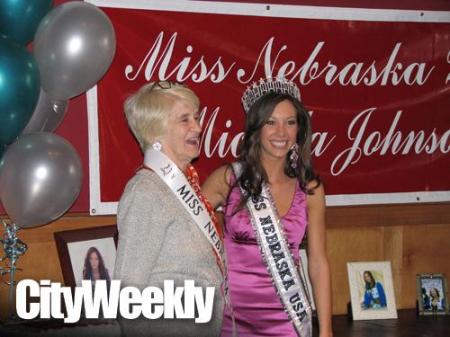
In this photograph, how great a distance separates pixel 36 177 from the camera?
2789mm

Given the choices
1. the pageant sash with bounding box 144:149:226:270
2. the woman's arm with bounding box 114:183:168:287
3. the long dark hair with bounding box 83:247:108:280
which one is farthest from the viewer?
the long dark hair with bounding box 83:247:108:280

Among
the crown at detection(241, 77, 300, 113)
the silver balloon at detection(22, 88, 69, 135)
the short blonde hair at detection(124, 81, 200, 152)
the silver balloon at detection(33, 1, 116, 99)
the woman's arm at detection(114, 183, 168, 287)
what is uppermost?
the silver balloon at detection(33, 1, 116, 99)

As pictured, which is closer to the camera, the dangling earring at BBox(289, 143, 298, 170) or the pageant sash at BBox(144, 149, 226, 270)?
the pageant sash at BBox(144, 149, 226, 270)

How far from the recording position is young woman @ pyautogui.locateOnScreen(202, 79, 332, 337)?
2957mm

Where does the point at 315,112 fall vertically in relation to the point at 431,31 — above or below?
below

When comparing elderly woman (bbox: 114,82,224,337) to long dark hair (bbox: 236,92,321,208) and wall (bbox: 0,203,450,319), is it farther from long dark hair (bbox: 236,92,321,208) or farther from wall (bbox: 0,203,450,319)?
wall (bbox: 0,203,450,319)

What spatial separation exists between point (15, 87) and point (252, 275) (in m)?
0.99

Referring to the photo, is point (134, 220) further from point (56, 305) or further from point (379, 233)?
point (379, 233)

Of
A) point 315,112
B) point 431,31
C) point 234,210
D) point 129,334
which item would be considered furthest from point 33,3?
point 431,31

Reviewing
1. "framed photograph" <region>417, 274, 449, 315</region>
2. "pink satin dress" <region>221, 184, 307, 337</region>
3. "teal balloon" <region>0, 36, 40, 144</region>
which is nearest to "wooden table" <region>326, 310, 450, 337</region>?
"framed photograph" <region>417, 274, 449, 315</region>

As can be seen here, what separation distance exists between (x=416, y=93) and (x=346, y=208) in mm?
643

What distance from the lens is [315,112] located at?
3.95 m

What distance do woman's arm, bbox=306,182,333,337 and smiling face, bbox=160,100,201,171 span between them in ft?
2.20

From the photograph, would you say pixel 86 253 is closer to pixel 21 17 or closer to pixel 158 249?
pixel 21 17
